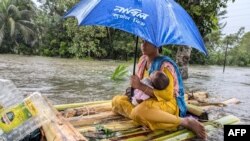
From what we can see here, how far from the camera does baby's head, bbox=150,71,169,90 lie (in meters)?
3.84

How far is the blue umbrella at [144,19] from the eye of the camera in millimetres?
3365

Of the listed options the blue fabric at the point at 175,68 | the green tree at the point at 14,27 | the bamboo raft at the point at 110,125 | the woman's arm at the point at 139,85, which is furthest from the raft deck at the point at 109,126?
the green tree at the point at 14,27

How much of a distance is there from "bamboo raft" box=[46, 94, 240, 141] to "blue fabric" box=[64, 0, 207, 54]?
1101 mm

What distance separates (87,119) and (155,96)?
0.91 meters

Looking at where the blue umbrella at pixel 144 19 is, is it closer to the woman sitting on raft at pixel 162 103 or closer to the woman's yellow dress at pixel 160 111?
the woman sitting on raft at pixel 162 103

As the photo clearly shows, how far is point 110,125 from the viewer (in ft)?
13.8

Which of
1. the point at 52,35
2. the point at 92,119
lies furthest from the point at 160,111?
the point at 52,35

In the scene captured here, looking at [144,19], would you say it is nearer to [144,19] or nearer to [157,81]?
[144,19]

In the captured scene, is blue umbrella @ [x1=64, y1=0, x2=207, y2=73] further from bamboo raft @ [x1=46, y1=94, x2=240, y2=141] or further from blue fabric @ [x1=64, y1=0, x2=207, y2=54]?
bamboo raft @ [x1=46, y1=94, x2=240, y2=141]

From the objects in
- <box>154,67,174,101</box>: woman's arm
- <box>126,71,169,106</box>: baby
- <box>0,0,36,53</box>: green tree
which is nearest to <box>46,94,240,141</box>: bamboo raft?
<box>154,67,174,101</box>: woman's arm

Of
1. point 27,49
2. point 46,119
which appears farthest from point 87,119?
point 27,49

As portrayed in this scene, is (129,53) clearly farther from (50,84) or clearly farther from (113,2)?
(113,2)

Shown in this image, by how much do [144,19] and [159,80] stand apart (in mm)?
752

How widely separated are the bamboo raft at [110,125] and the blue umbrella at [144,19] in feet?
3.62
